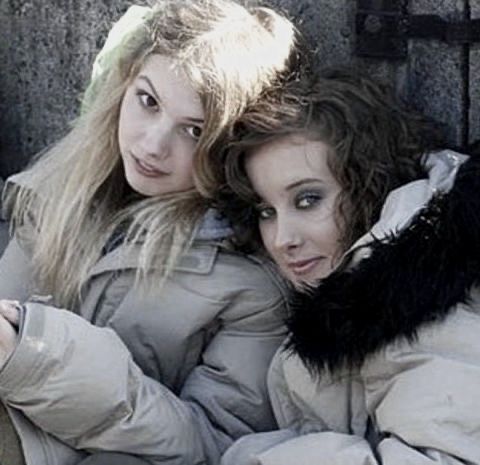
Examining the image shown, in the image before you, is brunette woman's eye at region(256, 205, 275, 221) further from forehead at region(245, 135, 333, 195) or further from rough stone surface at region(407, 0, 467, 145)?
rough stone surface at region(407, 0, 467, 145)

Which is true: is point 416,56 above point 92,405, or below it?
Result: above

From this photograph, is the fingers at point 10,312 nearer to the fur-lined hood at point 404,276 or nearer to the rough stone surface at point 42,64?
the fur-lined hood at point 404,276

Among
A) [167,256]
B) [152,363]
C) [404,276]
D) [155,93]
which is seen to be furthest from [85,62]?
[404,276]

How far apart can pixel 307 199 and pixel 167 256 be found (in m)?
0.31

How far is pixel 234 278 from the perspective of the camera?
270 centimetres

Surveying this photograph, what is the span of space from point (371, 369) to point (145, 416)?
409mm

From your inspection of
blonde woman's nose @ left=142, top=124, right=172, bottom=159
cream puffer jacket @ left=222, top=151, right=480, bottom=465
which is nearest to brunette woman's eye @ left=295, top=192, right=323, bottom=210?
cream puffer jacket @ left=222, top=151, right=480, bottom=465

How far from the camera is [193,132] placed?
2721 millimetres

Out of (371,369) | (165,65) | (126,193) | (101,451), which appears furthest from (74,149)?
(371,369)

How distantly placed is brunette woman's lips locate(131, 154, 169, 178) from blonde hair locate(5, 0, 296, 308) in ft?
0.18

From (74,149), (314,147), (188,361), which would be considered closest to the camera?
(314,147)

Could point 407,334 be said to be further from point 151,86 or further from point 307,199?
point 151,86

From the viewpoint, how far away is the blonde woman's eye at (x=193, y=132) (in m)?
2.72

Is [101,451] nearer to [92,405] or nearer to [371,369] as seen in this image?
[92,405]
